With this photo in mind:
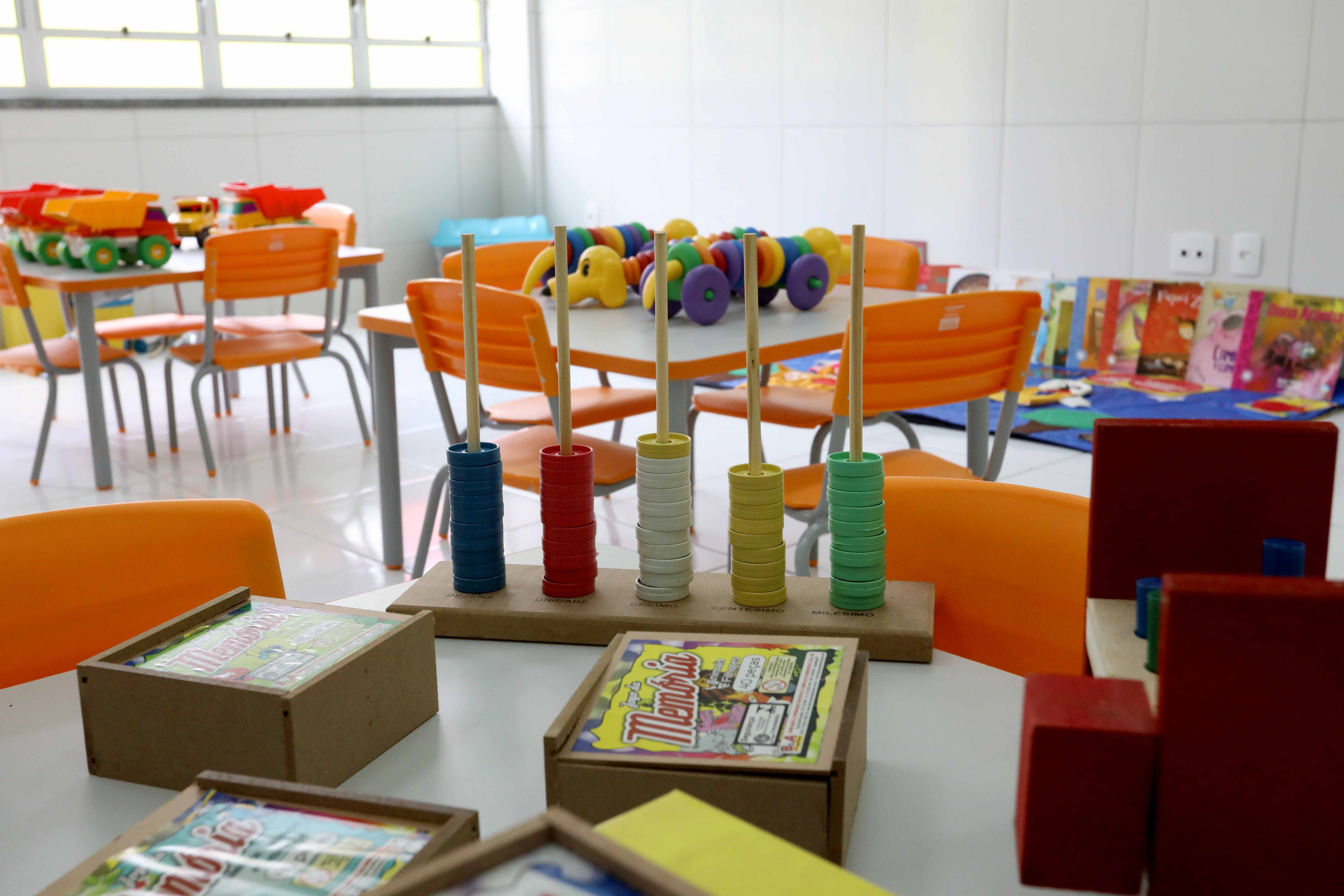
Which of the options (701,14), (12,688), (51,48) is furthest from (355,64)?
(12,688)

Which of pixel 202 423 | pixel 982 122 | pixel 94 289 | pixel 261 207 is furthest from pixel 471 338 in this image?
pixel 982 122

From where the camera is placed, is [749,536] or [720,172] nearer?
[749,536]

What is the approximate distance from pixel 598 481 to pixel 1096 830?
1740mm

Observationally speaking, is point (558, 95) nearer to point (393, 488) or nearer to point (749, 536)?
point (393, 488)

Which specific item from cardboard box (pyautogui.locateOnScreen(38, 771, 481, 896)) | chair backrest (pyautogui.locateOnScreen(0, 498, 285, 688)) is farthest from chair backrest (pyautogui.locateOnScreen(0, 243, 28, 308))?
cardboard box (pyautogui.locateOnScreen(38, 771, 481, 896))

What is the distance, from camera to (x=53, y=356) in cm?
366

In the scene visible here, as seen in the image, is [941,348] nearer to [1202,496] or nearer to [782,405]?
[782,405]

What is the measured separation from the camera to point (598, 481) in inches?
89.2

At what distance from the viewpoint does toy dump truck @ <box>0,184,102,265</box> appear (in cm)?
365

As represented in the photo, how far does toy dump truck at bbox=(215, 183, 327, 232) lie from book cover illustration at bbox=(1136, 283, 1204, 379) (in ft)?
9.83

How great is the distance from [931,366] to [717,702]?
144 cm

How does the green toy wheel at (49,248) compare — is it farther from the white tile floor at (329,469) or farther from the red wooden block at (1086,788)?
the red wooden block at (1086,788)

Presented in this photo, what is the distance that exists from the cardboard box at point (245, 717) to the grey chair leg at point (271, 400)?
126 inches

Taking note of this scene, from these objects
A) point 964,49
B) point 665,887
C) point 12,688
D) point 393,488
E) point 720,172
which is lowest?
point 393,488
